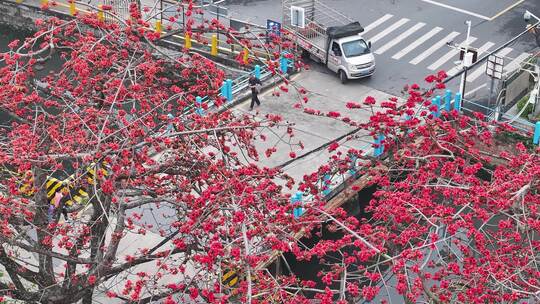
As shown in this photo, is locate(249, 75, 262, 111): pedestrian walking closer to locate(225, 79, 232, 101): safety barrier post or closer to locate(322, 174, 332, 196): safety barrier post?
locate(225, 79, 232, 101): safety barrier post

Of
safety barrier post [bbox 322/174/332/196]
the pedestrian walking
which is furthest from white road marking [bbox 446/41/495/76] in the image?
safety barrier post [bbox 322/174/332/196]

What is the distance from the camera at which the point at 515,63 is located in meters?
34.6

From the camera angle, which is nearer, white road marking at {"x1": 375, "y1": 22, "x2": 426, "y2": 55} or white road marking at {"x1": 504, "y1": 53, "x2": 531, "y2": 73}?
white road marking at {"x1": 504, "y1": 53, "x2": 531, "y2": 73}

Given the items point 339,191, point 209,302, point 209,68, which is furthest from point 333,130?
point 209,302

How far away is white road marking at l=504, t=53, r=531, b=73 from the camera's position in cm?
3415

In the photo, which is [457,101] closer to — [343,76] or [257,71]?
[343,76]

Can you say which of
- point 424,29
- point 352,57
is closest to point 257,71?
point 352,57

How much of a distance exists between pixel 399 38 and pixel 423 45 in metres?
1.26

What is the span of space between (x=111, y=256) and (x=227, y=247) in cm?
275

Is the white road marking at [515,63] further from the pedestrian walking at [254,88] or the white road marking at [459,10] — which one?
the pedestrian walking at [254,88]

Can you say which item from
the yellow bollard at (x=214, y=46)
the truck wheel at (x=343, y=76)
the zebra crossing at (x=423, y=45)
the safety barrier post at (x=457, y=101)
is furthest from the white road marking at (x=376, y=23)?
the safety barrier post at (x=457, y=101)

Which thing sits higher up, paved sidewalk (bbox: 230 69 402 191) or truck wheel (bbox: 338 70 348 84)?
truck wheel (bbox: 338 70 348 84)

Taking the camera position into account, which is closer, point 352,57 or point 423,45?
point 352,57

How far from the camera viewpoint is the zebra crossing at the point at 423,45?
35.8 meters
